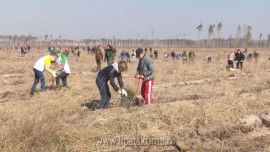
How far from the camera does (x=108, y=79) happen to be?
5941 millimetres

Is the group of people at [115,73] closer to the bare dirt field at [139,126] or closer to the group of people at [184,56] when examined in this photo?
the bare dirt field at [139,126]

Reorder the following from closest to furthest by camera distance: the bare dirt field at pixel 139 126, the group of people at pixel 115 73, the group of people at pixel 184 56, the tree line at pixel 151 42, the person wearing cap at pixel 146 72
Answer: the bare dirt field at pixel 139 126, the group of people at pixel 115 73, the person wearing cap at pixel 146 72, the group of people at pixel 184 56, the tree line at pixel 151 42

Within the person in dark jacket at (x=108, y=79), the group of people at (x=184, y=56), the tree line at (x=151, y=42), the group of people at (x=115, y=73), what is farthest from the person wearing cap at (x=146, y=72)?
the tree line at (x=151, y=42)

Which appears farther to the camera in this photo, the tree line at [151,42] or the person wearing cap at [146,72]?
the tree line at [151,42]

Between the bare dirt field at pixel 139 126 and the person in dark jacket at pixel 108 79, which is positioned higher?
the person in dark jacket at pixel 108 79

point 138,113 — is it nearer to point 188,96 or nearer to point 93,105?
point 93,105

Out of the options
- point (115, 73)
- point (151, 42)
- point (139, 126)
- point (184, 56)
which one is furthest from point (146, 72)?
point (151, 42)

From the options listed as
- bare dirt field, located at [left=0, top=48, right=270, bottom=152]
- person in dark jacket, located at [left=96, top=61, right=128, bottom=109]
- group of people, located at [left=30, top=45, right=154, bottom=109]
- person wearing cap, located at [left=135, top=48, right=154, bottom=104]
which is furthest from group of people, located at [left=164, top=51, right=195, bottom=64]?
person in dark jacket, located at [left=96, top=61, right=128, bottom=109]

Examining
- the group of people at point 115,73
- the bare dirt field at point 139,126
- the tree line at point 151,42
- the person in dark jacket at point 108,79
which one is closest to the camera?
the bare dirt field at point 139,126

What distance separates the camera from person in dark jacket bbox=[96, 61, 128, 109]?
5525 mm

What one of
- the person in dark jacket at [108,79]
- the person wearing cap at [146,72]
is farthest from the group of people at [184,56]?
the person in dark jacket at [108,79]

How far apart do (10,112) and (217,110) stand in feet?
14.6

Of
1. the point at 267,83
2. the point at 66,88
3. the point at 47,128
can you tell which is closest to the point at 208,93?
the point at 267,83

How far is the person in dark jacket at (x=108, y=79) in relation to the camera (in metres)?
5.53
